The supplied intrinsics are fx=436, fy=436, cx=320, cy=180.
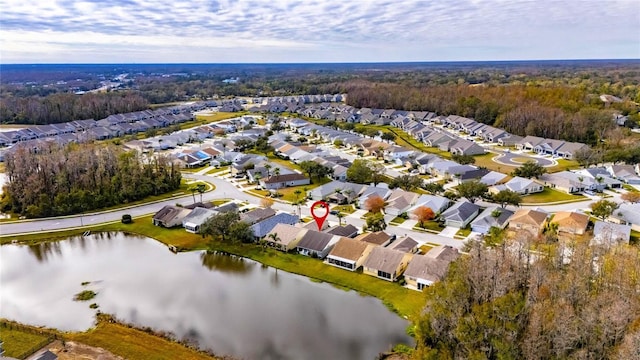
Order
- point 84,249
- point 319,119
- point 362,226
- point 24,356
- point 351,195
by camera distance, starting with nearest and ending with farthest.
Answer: point 24,356, point 84,249, point 362,226, point 351,195, point 319,119

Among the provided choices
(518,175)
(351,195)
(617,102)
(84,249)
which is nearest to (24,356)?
(84,249)

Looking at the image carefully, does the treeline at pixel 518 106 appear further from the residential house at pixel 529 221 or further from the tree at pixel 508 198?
the residential house at pixel 529 221

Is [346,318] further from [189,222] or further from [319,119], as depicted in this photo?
[319,119]

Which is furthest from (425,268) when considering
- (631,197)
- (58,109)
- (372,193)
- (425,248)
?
(58,109)

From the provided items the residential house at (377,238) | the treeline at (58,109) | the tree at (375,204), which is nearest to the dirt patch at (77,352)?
the residential house at (377,238)

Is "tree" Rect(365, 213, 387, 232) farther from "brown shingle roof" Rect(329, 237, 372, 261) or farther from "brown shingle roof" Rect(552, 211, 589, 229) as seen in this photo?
"brown shingle roof" Rect(552, 211, 589, 229)

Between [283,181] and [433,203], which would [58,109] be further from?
[433,203]

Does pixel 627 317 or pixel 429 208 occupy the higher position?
pixel 627 317
